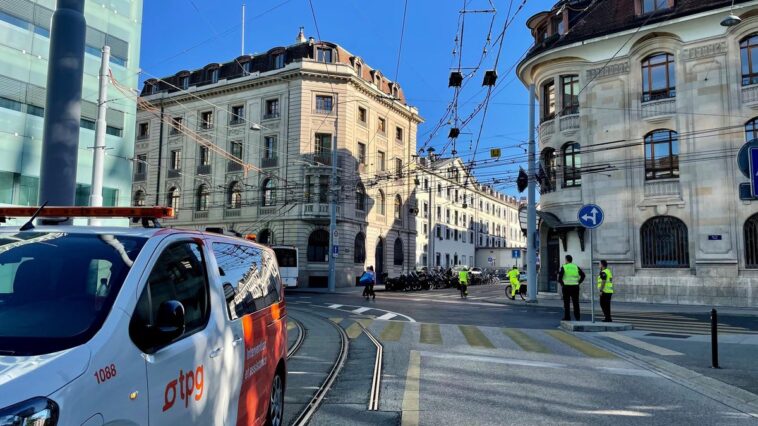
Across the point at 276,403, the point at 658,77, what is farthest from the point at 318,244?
the point at 276,403

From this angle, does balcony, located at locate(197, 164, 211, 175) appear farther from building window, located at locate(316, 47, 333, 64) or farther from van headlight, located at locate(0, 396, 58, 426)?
van headlight, located at locate(0, 396, 58, 426)

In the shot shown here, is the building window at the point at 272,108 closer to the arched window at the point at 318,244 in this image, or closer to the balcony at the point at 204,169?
Result: the balcony at the point at 204,169

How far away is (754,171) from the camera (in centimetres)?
639

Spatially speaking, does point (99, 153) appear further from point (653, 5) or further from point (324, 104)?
point (324, 104)

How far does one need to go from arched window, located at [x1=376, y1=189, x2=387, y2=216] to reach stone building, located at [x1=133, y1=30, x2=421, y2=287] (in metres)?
0.13

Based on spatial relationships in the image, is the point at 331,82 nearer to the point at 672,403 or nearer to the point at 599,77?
the point at 599,77

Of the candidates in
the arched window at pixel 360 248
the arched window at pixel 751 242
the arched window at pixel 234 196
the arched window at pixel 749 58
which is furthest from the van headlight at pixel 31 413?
the arched window at pixel 234 196

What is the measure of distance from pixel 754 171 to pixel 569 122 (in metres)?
21.8

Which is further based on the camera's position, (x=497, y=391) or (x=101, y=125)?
(x=101, y=125)

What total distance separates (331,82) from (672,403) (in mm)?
38423

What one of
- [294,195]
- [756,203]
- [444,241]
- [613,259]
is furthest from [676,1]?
[444,241]

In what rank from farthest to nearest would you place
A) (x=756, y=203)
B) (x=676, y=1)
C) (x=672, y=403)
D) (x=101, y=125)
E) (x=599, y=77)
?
(x=599, y=77)
(x=676, y=1)
(x=756, y=203)
(x=101, y=125)
(x=672, y=403)

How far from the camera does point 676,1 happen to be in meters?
24.6

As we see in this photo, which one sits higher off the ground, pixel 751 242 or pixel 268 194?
pixel 268 194
